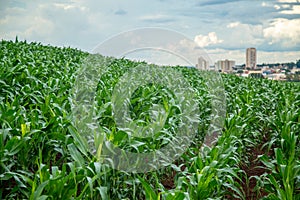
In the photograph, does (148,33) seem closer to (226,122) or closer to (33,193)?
(226,122)

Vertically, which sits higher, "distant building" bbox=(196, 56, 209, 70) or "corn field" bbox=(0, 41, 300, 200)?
"distant building" bbox=(196, 56, 209, 70)

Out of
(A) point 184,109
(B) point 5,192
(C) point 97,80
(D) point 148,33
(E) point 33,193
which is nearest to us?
(E) point 33,193

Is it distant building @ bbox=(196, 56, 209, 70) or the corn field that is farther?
distant building @ bbox=(196, 56, 209, 70)

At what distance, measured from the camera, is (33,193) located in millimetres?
2670

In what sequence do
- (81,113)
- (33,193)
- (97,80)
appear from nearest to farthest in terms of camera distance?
(33,193)
(81,113)
(97,80)

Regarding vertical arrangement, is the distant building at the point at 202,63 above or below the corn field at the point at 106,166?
above

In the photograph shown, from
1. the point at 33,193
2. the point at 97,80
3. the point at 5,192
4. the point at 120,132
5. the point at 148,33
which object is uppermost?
the point at 148,33

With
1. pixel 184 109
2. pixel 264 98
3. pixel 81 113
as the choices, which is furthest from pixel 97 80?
pixel 264 98

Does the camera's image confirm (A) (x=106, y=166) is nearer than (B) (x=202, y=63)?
Yes

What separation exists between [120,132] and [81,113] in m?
1.27

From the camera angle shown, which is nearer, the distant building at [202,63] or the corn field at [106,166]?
the corn field at [106,166]

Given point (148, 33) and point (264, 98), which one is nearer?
point (148, 33)

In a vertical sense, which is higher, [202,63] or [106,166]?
[202,63]

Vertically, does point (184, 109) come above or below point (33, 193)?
above
